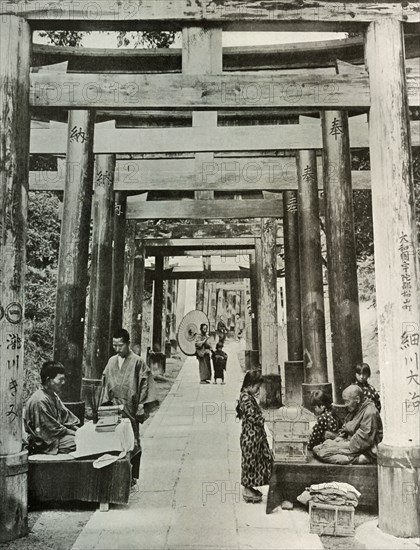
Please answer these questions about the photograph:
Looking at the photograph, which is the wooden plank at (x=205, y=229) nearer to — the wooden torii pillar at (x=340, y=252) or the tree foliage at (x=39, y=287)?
the tree foliage at (x=39, y=287)

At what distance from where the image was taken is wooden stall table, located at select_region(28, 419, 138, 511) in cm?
465

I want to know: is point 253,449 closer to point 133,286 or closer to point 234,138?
point 234,138

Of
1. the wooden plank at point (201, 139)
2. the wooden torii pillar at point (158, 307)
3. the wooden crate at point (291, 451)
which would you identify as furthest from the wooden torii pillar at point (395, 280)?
the wooden torii pillar at point (158, 307)

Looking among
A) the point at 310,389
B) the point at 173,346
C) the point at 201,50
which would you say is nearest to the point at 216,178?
the point at 310,389

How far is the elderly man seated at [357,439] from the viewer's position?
4609 millimetres

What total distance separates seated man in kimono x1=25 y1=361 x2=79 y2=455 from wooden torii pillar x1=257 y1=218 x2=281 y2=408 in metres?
5.91

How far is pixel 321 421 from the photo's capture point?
5117 millimetres

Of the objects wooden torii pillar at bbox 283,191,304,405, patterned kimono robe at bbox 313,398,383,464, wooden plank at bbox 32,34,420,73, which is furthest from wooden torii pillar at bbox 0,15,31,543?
wooden torii pillar at bbox 283,191,304,405

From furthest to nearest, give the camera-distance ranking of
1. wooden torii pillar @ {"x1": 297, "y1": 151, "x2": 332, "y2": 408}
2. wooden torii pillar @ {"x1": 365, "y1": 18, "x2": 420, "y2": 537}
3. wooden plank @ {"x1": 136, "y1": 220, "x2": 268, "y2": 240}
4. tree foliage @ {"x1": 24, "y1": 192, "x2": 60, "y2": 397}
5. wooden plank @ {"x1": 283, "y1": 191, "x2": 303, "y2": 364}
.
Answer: wooden plank @ {"x1": 136, "y1": 220, "x2": 268, "y2": 240}, wooden plank @ {"x1": 283, "y1": 191, "x2": 303, "y2": 364}, tree foliage @ {"x1": 24, "y1": 192, "x2": 60, "y2": 397}, wooden torii pillar @ {"x1": 297, "y1": 151, "x2": 332, "y2": 408}, wooden torii pillar @ {"x1": 365, "y1": 18, "x2": 420, "y2": 537}

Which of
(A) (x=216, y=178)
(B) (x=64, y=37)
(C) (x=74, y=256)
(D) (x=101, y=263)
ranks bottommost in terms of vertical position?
(C) (x=74, y=256)

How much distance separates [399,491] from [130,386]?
106 inches

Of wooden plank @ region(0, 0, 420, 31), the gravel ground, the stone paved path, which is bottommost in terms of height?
the gravel ground

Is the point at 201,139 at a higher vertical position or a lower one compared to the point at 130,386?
higher

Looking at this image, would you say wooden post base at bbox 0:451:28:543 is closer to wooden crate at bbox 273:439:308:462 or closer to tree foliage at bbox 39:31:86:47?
wooden crate at bbox 273:439:308:462
